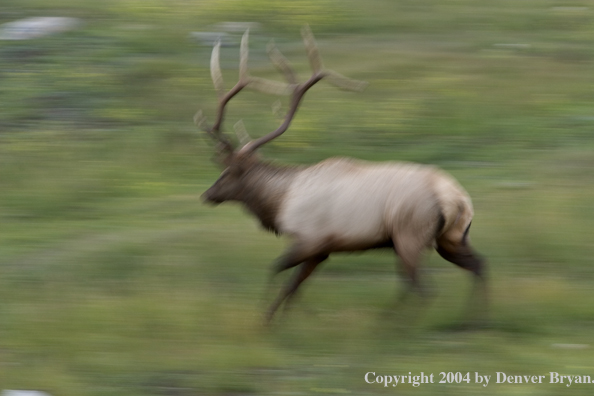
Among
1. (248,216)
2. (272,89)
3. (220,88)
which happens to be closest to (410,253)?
(272,89)

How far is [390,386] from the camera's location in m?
4.89

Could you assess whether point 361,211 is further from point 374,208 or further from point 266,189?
point 266,189

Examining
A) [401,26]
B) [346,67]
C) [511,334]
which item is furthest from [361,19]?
[511,334]

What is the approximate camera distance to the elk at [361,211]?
206 inches

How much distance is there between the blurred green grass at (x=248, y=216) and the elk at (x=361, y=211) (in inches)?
19.1

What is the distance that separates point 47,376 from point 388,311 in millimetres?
2211

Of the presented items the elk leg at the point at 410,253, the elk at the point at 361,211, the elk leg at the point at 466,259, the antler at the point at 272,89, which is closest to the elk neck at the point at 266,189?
the elk at the point at 361,211

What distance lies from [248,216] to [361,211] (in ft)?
8.53

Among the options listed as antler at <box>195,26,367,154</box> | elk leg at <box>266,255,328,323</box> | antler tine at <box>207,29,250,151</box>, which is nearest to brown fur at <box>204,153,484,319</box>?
elk leg at <box>266,255,328,323</box>

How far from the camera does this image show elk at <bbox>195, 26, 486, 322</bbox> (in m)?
5.24

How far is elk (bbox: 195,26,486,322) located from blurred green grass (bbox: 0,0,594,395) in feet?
1.59

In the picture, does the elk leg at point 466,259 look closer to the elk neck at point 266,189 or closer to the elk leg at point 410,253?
the elk leg at point 410,253

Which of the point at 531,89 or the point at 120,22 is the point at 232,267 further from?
the point at 120,22

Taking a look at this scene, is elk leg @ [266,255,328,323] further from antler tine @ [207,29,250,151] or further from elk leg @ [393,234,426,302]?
antler tine @ [207,29,250,151]
